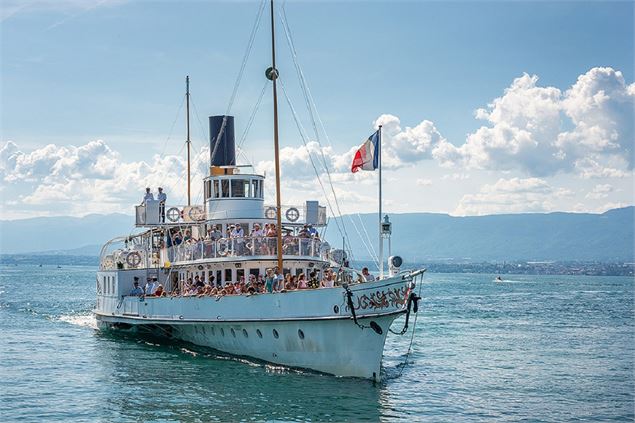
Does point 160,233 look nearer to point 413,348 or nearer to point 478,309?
point 413,348

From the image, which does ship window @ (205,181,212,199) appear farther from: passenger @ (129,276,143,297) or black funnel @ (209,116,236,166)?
passenger @ (129,276,143,297)

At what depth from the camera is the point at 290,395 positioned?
26.8 metres

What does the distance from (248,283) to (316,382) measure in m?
5.80

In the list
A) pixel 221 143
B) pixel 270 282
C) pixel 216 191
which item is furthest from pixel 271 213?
pixel 270 282

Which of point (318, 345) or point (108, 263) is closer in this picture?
point (318, 345)

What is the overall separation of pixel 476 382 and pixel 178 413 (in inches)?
477

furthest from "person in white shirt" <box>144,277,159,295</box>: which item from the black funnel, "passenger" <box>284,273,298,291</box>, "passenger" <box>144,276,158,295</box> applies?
"passenger" <box>284,273,298,291</box>

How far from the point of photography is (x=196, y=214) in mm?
39094

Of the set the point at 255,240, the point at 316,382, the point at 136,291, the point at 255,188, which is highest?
the point at 255,188

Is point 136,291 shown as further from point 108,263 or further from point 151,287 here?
point 108,263

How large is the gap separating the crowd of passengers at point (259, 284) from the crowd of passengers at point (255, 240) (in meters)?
1.04

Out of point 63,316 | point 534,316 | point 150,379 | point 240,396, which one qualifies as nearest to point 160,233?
point 150,379

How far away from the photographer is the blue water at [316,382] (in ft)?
83.6

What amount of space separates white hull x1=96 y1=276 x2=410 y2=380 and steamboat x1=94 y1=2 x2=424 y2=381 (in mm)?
38
